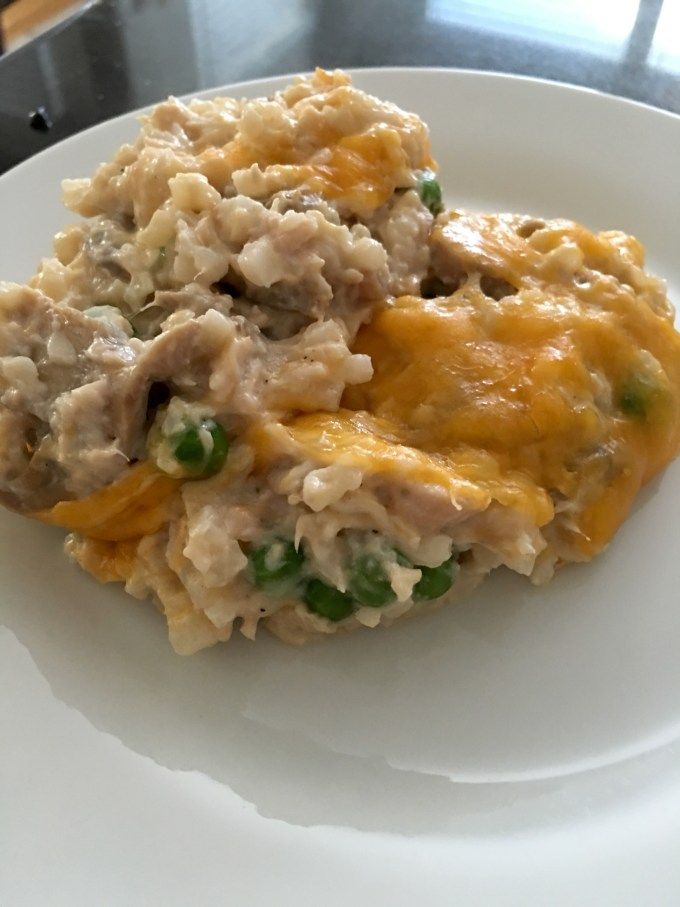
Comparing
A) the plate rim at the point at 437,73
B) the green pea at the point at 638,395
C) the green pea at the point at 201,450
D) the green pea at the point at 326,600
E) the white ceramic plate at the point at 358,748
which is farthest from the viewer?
the plate rim at the point at 437,73

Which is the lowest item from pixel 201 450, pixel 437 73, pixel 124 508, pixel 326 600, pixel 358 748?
pixel 358 748

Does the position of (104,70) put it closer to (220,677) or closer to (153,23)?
(153,23)

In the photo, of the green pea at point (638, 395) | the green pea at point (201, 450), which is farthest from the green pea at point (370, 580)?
the green pea at point (638, 395)

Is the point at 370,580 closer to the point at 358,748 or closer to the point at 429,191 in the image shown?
the point at 358,748

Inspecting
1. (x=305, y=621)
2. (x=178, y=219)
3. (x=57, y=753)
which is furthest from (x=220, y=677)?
(x=178, y=219)

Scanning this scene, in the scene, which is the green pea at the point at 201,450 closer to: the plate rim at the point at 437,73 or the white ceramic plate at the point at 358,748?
the white ceramic plate at the point at 358,748

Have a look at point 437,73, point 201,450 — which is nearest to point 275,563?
point 201,450
